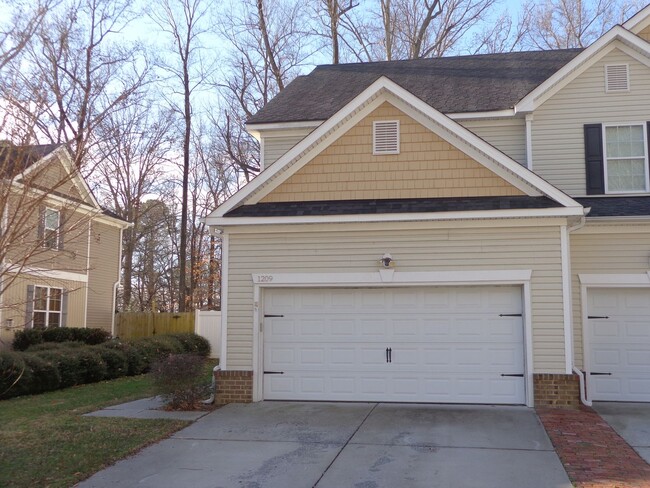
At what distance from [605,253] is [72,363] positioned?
39.5 ft

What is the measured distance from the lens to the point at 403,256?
11.4 metres

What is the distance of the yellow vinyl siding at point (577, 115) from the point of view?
44.3 feet

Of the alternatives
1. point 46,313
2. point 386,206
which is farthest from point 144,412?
point 46,313

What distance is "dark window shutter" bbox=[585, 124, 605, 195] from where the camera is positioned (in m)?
13.3

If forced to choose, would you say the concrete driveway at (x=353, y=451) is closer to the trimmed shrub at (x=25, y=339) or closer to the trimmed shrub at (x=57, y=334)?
the trimmed shrub at (x=25, y=339)

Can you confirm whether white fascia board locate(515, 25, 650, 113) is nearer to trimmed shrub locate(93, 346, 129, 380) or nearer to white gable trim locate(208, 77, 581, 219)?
white gable trim locate(208, 77, 581, 219)

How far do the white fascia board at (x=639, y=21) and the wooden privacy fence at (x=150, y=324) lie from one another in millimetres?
18338

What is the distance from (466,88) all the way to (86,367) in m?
11.7

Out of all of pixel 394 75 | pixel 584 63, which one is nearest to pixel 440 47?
pixel 394 75

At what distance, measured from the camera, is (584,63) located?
44.9ft

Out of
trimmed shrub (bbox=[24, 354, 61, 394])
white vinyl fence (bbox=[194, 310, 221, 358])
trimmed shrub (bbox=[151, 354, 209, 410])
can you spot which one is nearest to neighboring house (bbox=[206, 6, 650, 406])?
trimmed shrub (bbox=[151, 354, 209, 410])

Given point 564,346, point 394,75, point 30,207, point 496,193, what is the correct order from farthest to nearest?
1. point 394,75
2. point 496,193
3. point 564,346
4. point 30,207

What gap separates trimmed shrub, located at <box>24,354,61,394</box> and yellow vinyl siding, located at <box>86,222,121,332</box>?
8020 millimetres

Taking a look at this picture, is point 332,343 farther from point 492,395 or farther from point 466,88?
point 466,88
